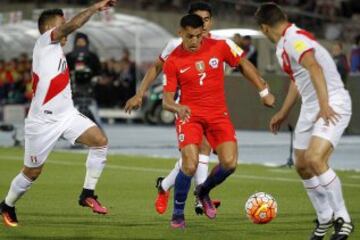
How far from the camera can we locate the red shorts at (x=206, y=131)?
1380cm

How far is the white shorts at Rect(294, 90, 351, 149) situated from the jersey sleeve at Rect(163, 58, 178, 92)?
1823 mm

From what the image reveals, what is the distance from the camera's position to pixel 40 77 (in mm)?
14273

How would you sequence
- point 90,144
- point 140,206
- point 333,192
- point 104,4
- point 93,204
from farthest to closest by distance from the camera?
point 140,206
point 93,204
point 90,144
point 104,4
point 333,192

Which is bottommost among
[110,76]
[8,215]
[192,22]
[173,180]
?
[110,76]

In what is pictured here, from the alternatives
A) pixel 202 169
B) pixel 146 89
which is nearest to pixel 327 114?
pixel 146 89

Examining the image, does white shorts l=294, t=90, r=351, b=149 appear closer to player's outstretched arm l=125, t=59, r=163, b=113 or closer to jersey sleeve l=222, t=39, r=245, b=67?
jersey sleeve l=222, t=39, r=245, b=67

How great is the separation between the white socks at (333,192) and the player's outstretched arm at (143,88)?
2.82 meters

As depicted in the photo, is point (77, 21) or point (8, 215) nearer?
point (77, 21)

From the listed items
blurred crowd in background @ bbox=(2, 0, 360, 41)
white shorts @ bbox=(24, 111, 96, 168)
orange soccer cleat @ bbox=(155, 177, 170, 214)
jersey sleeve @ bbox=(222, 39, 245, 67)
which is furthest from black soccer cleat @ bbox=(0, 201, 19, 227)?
blurred crowd in background @ bbox=(2, 0, 360, 41)

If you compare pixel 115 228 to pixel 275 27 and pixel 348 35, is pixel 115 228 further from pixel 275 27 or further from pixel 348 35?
pixel 348 35

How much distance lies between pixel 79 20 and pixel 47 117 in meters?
1.37

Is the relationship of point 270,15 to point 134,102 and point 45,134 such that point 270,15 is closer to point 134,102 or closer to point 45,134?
point 134,102

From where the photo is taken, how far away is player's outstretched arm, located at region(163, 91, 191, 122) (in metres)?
13.2

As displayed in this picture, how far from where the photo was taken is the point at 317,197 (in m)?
12.3
